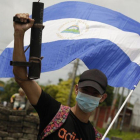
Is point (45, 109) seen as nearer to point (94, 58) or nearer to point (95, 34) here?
point (94, 58)

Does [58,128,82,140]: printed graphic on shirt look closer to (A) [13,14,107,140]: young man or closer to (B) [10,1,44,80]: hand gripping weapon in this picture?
(A) [13,14,107,140]: young man

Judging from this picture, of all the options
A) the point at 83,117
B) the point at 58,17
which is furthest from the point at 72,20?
the point at 83,117

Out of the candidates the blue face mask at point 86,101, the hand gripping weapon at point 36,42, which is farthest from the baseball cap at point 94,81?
the hand gripping weapon at point 36,42

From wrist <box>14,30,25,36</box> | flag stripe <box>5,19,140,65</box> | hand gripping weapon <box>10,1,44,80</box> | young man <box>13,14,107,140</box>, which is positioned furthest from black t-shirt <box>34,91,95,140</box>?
flag stripe <box>5,19,140,65</box>

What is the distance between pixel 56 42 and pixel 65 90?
1385 inches

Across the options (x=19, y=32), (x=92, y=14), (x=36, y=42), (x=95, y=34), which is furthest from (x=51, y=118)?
(x=92, y=14)

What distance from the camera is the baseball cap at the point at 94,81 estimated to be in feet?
9.88

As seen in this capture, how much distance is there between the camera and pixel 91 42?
18.1 ft

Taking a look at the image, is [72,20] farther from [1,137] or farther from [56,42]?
[1,137]

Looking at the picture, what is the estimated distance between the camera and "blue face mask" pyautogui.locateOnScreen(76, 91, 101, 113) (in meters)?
3.08

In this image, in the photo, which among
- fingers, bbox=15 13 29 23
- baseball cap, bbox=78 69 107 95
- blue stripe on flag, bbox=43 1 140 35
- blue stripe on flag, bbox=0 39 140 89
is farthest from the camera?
blue stripe on flag, bbox=43 1 140 35

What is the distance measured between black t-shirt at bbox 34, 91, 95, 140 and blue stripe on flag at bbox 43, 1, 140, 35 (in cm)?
316

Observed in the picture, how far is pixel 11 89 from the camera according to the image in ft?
236

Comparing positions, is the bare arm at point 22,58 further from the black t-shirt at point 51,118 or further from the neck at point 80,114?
the neck at point 80,114
